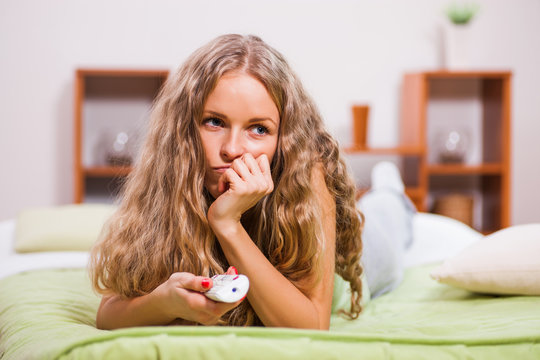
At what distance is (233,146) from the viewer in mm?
1007

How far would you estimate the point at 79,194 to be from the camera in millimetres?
3379

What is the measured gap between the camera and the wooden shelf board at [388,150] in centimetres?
348

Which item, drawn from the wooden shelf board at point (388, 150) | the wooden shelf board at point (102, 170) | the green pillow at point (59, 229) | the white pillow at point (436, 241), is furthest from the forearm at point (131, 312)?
the wooden shelf board at point (388, 150)

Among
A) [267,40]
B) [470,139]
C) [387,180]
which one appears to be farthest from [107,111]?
[470,139]

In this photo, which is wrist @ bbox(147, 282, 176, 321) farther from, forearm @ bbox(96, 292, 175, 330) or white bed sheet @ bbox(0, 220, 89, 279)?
white bed sheet @ bbox(0, 220, 89, 279)

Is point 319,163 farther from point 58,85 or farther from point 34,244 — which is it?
point 58,85

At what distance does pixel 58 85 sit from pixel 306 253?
298cm

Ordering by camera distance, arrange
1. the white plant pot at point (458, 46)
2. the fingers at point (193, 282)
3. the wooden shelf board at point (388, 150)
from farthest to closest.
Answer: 1. the white plant pot at point (458, 46)
2. the wooden shelf board at point (388, 150)
3. the fingers at point (193, 282)

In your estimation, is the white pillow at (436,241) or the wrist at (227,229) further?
the white pillow at (436,241)

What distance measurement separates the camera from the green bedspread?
28.8 inches

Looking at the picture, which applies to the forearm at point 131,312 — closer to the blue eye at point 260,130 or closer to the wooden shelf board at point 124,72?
the blue eye at point 260,130

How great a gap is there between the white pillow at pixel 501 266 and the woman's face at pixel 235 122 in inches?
23.5

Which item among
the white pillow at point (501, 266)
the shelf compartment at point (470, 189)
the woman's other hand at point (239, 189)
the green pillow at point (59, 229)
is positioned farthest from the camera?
the shelf compartment at point (470, 189)

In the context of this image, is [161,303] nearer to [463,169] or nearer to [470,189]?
[463,169]
